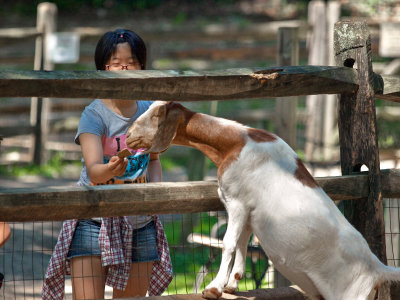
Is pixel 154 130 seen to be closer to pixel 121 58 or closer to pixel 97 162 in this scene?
pixel 97 162

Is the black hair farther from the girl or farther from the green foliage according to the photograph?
the green foliage

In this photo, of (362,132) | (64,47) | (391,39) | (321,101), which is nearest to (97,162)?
(362,132)

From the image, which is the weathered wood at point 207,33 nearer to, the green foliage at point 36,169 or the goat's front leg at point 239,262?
the green foliage at point 36,169

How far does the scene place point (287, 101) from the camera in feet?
18.3

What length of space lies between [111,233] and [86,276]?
22 centimetres

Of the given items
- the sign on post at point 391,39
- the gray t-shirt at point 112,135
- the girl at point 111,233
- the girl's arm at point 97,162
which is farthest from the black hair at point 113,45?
the sign on post at point 391,39

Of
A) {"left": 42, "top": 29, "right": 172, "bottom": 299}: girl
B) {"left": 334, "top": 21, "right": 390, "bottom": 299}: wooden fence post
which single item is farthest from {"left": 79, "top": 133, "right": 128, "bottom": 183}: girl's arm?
{"left": 334, "top": 21, "right": 390, "bottom": 299}: wooden fence post

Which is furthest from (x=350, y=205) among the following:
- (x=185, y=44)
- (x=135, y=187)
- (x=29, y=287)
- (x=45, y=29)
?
(x=185, y=44)

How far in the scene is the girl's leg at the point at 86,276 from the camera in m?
2.92

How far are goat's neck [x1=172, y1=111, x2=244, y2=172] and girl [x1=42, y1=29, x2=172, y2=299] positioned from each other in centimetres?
35

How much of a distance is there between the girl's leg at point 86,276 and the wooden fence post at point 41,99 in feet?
21.4

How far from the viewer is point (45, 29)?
9.21 metres

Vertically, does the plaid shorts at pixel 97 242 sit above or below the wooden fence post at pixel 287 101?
below

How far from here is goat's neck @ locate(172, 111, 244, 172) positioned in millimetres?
2639
